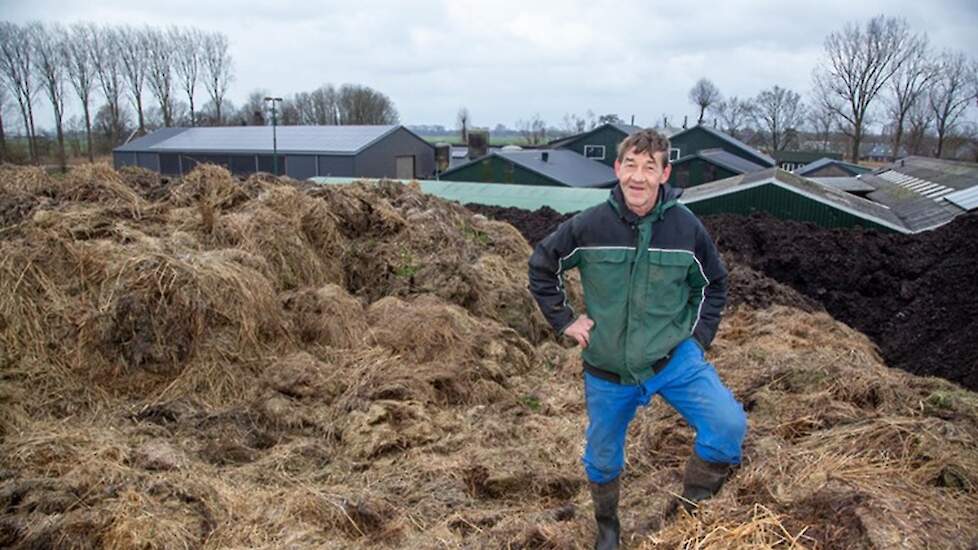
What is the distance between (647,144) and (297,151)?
32562 millimetres

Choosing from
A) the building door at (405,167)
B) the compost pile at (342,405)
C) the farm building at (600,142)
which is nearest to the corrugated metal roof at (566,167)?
the farm building at (600,142)

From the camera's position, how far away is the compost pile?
2.73 m

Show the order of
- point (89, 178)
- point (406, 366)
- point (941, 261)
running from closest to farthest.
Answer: point (406, 366)
point (89, 178)
point (941, 261)

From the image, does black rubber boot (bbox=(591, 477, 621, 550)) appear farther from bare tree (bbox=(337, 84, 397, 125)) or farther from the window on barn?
bare tree (bbox=(337, 84, 397, 125))

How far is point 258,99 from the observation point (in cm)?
6334

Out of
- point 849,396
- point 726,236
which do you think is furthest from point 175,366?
point 726,236

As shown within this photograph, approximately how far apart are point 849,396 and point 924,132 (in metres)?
55.9

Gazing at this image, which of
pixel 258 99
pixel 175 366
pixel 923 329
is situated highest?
pixel 258 99

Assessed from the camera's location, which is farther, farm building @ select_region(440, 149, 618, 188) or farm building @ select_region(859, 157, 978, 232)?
farm building @ select_region(440, 149, 618, 188)

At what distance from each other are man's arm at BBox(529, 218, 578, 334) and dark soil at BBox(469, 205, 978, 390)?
17.4 ft

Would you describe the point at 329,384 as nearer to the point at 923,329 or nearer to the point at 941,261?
the point at 923,329

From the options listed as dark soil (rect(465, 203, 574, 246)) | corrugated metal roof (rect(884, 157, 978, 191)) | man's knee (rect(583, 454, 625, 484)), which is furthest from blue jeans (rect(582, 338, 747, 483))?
corrugated metal roof (rect(884, 157, 978, 191))

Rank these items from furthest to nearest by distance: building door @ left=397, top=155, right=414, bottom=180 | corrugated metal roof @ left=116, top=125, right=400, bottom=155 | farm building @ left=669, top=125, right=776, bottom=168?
building door @ left=397, top=155, right=414, bottom=180 < farm building @ left=669, top=125, right=776, bottom=168 < corrugated metal roof @ left=116, top=125, right=400, bottom=155

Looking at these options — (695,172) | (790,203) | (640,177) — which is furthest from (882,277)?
(695,172)
